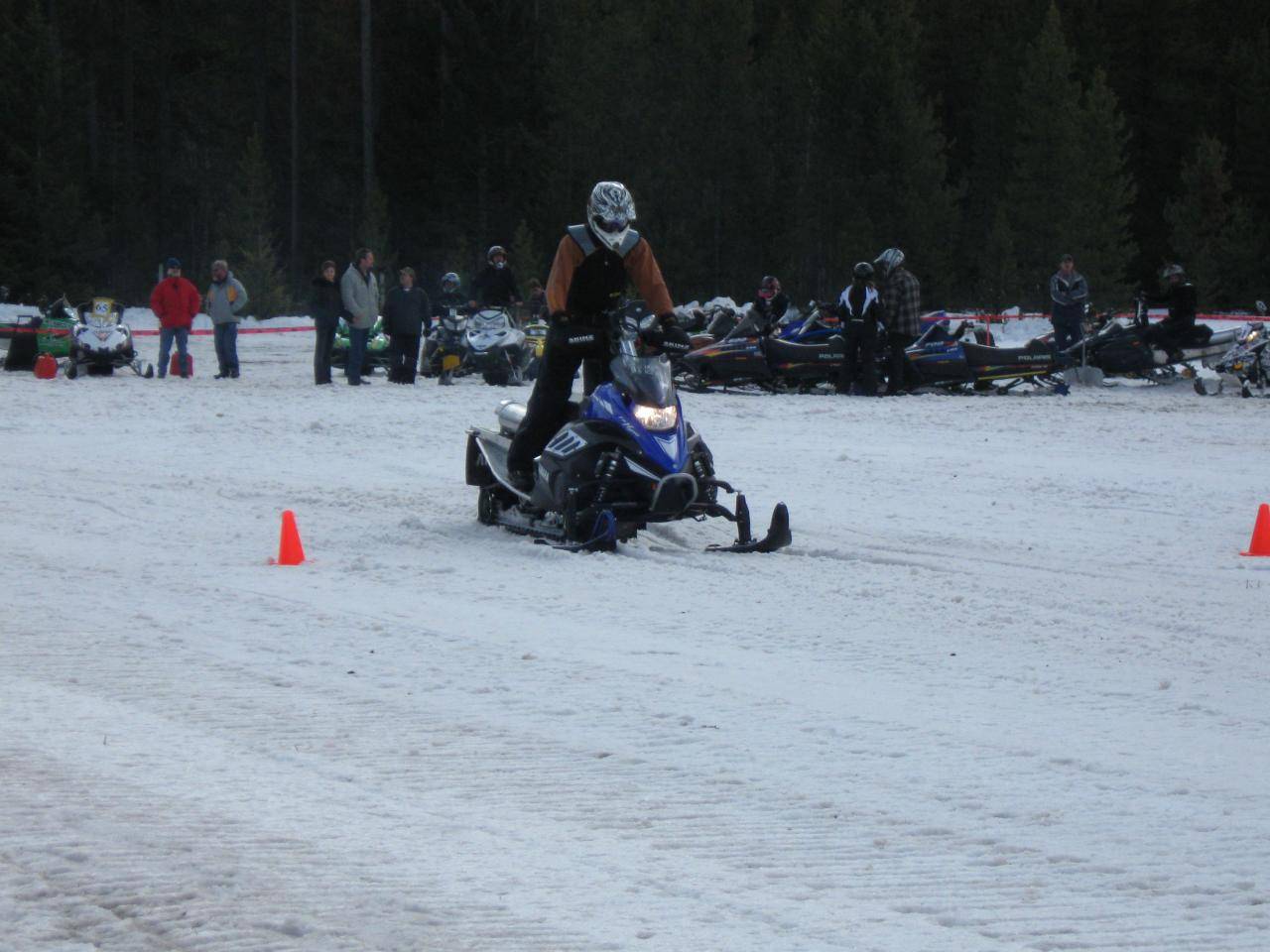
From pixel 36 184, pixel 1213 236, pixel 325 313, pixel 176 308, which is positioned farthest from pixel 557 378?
pixel 36 184

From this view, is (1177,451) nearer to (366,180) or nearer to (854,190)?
(854,190)

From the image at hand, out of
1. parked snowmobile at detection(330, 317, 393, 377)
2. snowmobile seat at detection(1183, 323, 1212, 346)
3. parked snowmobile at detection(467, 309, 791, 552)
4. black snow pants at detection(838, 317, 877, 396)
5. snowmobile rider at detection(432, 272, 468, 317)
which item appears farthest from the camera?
parked snowmobile at detection(330, 317, 393, 377)

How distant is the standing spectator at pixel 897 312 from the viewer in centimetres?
2022

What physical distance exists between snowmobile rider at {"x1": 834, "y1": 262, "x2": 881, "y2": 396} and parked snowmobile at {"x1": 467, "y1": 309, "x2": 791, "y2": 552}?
10502 mm

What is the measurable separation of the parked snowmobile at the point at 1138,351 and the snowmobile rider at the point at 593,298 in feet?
42.8

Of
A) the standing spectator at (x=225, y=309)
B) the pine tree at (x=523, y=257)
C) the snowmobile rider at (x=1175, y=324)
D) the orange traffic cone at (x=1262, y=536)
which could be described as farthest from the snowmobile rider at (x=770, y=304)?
the pine tree at (x=523, y=257)

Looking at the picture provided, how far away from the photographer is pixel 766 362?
21.0 m

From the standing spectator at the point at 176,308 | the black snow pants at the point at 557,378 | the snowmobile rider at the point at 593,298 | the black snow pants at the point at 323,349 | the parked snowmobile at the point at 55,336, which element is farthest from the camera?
the parked snowmobile at the point at 55,336

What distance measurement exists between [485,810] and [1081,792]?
5.43 feet

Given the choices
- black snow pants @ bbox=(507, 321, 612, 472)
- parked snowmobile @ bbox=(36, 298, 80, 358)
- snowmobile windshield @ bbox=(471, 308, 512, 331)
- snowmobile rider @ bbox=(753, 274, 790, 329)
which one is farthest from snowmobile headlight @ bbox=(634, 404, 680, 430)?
parked snowmobile @ bbox=(36, 298, 80, 358)

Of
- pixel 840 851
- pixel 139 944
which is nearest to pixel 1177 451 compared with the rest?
pixel 840 851

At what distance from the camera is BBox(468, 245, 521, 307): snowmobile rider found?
22.4 metres

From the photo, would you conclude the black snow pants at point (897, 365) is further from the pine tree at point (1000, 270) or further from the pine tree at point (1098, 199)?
the pine tree at point (1098, 199)

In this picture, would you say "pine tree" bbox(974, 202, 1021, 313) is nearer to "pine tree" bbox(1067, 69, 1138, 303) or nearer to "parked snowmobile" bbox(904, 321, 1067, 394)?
"pine tree" bbox(1067, 69, 1138, 303)
